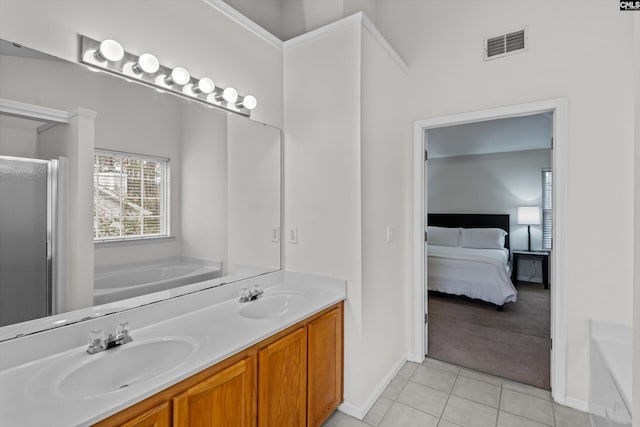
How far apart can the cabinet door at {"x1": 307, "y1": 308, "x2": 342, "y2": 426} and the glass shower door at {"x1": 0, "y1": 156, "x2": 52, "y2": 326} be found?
1.23m

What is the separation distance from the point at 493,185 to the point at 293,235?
5237 mm

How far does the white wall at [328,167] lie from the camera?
1.99 meters

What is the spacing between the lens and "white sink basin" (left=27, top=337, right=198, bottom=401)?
101 centimetres

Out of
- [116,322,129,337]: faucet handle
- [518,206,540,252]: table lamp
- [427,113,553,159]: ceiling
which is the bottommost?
[116,322,129,337]: faucet handle

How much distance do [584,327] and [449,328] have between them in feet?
4.82

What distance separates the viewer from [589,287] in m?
2.02

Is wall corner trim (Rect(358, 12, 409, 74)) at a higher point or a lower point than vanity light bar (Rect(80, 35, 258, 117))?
higher

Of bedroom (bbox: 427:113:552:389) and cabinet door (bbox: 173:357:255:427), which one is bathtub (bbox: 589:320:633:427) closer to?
bedroom (bbox: 427:113:552:389)

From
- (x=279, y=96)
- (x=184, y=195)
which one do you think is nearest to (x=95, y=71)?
(x=184, y=195)

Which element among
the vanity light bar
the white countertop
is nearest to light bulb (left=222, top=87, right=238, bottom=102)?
the vanity light bar

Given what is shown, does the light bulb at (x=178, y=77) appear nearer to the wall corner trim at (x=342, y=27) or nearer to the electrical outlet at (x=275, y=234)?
the wall corner trim at (x=342, y=27)

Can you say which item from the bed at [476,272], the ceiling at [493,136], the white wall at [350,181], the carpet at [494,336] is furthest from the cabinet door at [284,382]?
the ceiling at [493,136]

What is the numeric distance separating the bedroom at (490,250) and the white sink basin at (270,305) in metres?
1.65

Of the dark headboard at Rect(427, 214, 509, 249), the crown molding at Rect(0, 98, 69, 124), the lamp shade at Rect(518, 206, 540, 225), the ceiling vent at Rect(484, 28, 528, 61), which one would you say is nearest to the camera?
the crown molding at Rect(0, 98, 69, 124)
